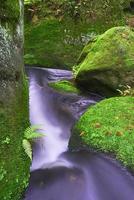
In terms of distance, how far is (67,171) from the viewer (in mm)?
6324

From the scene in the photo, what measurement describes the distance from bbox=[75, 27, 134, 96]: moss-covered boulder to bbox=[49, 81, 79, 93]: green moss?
0.26 m

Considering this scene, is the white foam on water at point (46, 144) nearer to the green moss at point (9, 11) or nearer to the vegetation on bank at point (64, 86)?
the vegetation on bank at point (64, 86)

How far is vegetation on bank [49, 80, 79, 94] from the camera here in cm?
971

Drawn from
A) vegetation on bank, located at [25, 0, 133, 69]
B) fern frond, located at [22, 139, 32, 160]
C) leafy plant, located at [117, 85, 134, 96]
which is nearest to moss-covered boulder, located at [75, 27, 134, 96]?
leafy plant, located at [117, 85, 134, 96]

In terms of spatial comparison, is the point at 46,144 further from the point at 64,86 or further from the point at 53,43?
the point at 53,43

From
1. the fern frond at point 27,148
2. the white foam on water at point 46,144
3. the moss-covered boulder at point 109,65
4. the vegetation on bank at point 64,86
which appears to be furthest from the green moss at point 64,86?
the fern frond at point 27,148

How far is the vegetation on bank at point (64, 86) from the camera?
31.9ft

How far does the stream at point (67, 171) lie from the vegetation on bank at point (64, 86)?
1205 millimetres

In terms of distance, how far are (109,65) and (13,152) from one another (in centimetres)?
436

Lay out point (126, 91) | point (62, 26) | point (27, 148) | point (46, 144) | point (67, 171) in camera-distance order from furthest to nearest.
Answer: point (62, 26) → point (126, 91) → point (46, 144) → point (67, 171) → point (27, 148)

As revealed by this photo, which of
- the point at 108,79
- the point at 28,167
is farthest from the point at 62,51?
the point at 28,167

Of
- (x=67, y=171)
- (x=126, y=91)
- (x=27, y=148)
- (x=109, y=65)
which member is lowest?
(x=67, y=171)

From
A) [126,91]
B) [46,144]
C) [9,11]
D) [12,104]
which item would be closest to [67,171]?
[46,144]

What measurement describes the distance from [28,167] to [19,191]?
55 cm
